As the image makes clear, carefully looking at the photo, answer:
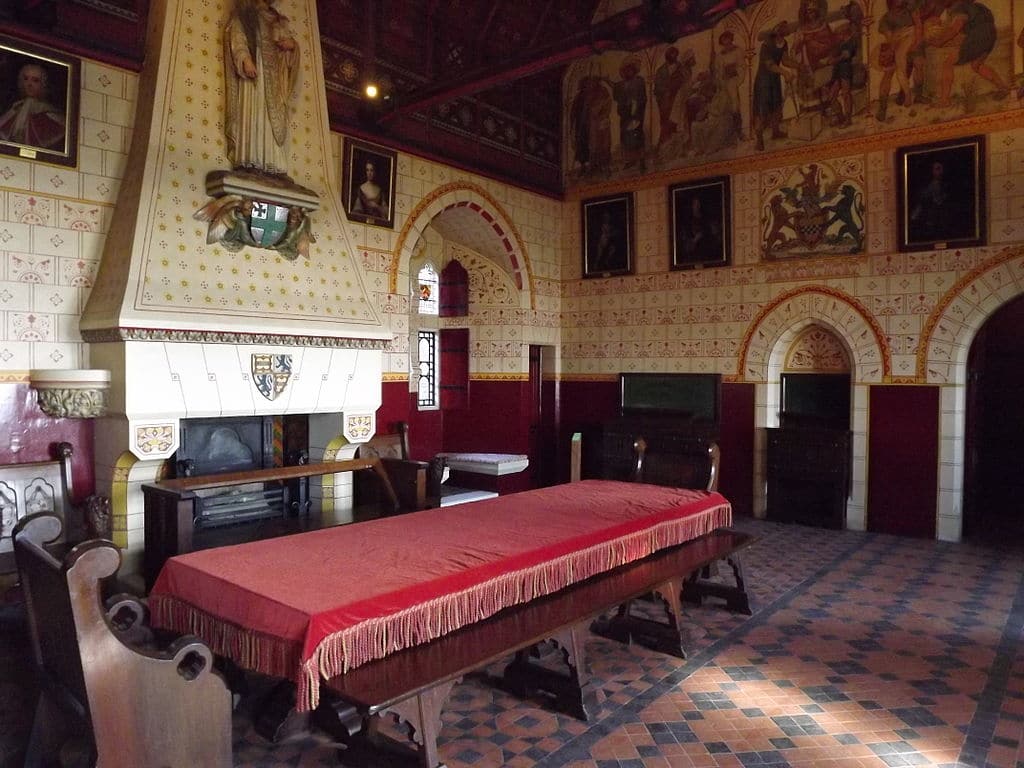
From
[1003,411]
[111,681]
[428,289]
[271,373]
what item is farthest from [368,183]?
[1003,411]

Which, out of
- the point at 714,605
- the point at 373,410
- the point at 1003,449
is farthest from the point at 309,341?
the point at 1003,449

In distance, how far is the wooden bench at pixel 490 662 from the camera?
277 cm

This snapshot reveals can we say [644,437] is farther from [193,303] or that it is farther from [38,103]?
[38,103]

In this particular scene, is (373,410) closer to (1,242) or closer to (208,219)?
(208,219)

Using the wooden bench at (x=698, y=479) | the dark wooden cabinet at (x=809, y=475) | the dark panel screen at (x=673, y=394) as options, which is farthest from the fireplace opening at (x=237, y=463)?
the dark wooden cabinet at (x=809, y=475)

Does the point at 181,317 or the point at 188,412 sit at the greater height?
the point at 181,317

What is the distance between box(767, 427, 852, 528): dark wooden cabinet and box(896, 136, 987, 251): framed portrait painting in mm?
2276

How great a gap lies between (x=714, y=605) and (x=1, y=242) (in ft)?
19.6

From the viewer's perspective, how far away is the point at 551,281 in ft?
34.7

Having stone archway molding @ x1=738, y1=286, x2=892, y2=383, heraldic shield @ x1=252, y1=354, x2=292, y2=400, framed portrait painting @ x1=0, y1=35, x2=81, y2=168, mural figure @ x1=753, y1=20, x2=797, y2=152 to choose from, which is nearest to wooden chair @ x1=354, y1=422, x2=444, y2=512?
heraldic shield @ x1=252, y1=354, x2=292, y2=400

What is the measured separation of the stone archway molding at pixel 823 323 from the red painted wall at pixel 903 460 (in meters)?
0.32

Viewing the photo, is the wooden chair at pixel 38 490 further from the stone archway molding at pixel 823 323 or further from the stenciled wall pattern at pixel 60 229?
the stone archway molding at pixel 823 323

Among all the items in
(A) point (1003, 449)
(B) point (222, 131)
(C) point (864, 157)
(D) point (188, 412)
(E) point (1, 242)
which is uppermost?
(C) point (864, 157)

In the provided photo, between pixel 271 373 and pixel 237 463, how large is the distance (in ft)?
3.56
